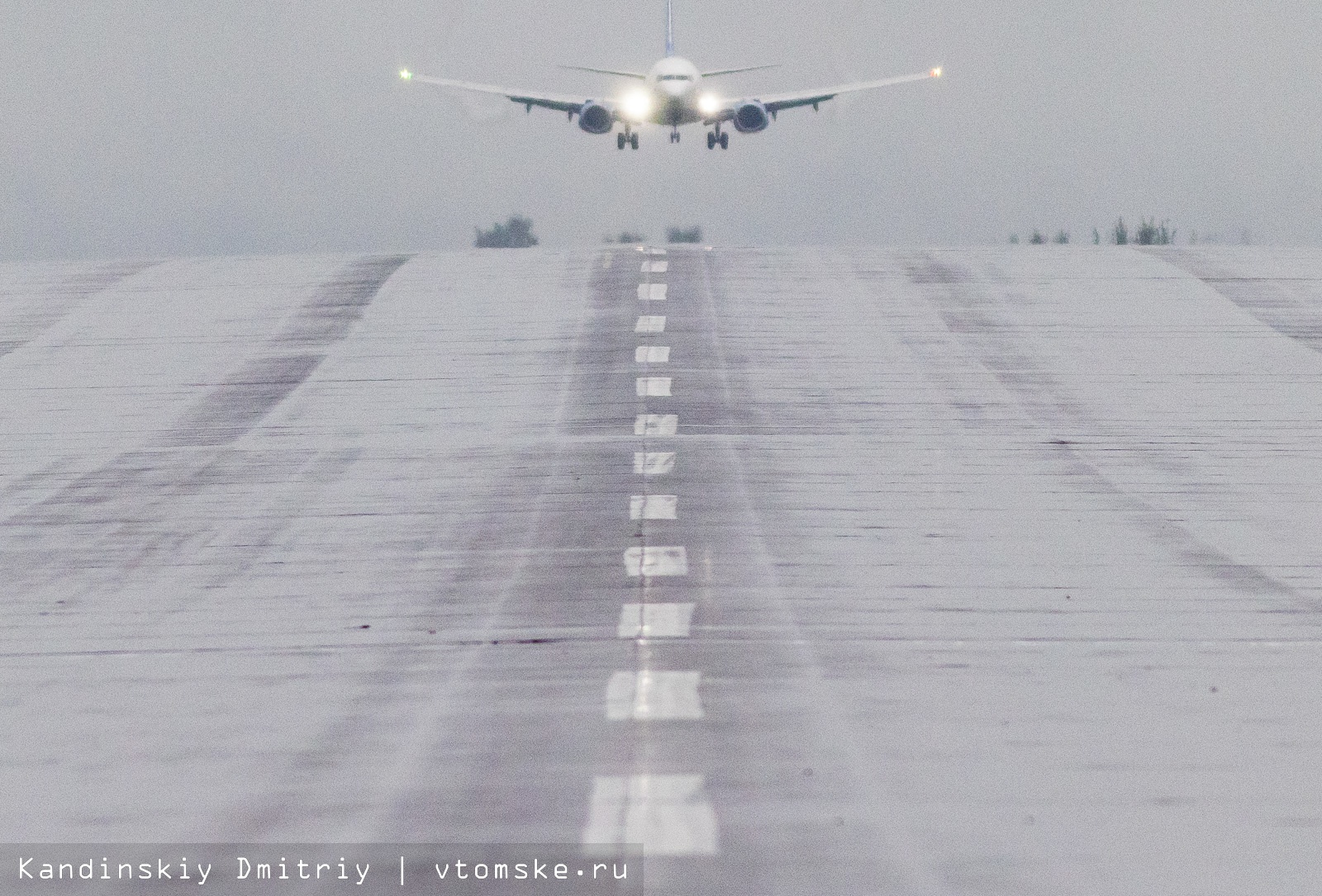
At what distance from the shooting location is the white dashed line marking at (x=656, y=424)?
22.5 metres

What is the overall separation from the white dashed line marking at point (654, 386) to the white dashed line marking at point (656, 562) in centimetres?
883

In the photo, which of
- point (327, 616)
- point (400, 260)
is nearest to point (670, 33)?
point (400, 260)

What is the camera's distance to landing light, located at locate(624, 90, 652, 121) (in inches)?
2280

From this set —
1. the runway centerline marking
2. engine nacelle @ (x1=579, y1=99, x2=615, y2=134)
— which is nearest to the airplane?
engine nacelle @ (x1=579, y1=99, x2=615, y2=134)

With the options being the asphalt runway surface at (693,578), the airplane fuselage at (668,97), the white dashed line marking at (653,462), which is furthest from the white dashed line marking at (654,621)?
Answer: the airplane fuselage at (668,97)

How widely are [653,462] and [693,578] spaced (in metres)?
5.65

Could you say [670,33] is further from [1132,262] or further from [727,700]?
[727,700]

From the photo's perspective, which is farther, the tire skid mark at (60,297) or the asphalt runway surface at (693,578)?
the tire skid mark at (60,297)

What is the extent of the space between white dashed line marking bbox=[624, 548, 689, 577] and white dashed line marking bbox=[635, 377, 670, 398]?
8826mm

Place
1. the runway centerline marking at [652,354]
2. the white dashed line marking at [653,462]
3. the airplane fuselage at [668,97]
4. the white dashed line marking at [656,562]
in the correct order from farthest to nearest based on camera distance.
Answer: the airplane fuselage at [668,97], the runway centerline marking at [652,354], the white dashed line marking at [653,462], the white dashed line marking at [656,562]

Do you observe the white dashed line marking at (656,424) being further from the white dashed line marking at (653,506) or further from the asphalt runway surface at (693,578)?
the white dashed line marking at (653,506)

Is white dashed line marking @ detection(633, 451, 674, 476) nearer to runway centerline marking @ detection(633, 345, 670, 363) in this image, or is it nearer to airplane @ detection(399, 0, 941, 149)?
runway centerline marking @ detection(633, 345, 670, 363)

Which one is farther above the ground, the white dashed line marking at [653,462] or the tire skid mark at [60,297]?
the tire skid mark at [60,297]

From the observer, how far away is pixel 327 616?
46.3 ft
